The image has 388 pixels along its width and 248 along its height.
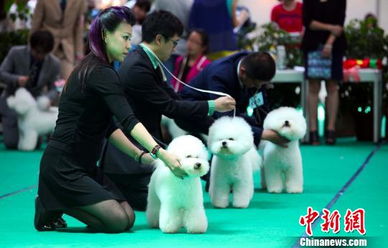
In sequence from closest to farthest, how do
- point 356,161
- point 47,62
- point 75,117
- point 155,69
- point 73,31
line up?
point 75,117 < point 155,69 < point 356,161 < point 47,62 < point 73,31

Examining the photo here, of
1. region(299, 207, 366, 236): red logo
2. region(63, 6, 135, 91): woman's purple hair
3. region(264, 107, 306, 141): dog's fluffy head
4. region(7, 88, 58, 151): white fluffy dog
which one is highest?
region(63, 6, 135, 91): woman's purple hair

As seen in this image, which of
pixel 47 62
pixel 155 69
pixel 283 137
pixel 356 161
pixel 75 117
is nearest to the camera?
pixel 75 117

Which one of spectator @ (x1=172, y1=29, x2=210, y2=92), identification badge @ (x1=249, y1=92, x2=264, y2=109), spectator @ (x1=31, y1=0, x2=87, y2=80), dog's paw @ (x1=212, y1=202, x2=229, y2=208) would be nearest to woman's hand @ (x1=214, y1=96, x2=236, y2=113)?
dog's paw @ (x1=212, y1=202, x2=229, y2=208)

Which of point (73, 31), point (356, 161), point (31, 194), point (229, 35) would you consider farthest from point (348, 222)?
point (73, 31)

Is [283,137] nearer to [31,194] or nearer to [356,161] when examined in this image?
[31,194]

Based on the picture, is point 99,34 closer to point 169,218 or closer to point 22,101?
point 169,218

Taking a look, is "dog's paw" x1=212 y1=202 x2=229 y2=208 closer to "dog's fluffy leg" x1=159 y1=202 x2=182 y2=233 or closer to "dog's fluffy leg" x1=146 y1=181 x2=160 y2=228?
"dog's fluffy leg" x1=146 y1=181 x2=160 y2=228

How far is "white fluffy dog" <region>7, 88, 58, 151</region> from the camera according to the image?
26.3ft

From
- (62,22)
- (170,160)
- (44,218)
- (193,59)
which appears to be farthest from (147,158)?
(62,22)

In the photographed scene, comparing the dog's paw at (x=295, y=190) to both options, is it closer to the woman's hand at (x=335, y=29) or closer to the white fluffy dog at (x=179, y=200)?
the white fluffy dog at (x=179, y=200)

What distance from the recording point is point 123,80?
14.8 ft

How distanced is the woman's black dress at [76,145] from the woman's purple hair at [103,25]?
43 millimetres

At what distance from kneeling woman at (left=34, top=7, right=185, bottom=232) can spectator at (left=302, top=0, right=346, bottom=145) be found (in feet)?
15.4

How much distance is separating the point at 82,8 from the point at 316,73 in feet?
8.38
